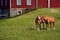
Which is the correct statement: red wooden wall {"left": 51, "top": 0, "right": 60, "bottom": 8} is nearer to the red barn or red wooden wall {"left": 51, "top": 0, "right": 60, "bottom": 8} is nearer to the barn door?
the red barn

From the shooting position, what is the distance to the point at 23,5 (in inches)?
2338

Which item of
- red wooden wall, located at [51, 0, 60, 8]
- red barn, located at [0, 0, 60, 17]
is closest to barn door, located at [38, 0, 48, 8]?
red barn, located at [0, 0, 60, 17]

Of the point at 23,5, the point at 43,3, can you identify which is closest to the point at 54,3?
the point at 43,3

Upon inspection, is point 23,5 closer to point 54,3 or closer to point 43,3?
point 43,3

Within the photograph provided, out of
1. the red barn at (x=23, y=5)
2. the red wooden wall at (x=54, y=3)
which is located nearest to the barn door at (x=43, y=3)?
the red barn at (x=23, y=5)

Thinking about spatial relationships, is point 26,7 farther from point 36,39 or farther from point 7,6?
point 36,39

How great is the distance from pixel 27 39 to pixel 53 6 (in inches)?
1600

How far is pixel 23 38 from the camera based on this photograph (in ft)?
59.0

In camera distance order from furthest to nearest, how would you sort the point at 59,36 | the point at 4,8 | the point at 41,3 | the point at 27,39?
the point at 4,8 < the point at 41,3 < the point at 59,36 < the point at 27,39

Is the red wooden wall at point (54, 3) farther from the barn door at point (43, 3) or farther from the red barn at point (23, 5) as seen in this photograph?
the barn door at point (43, 3)

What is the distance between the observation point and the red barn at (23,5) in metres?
57.7

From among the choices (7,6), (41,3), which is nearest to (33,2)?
(41,3)

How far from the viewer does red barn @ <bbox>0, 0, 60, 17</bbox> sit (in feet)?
189

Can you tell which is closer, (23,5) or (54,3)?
(54,3)
